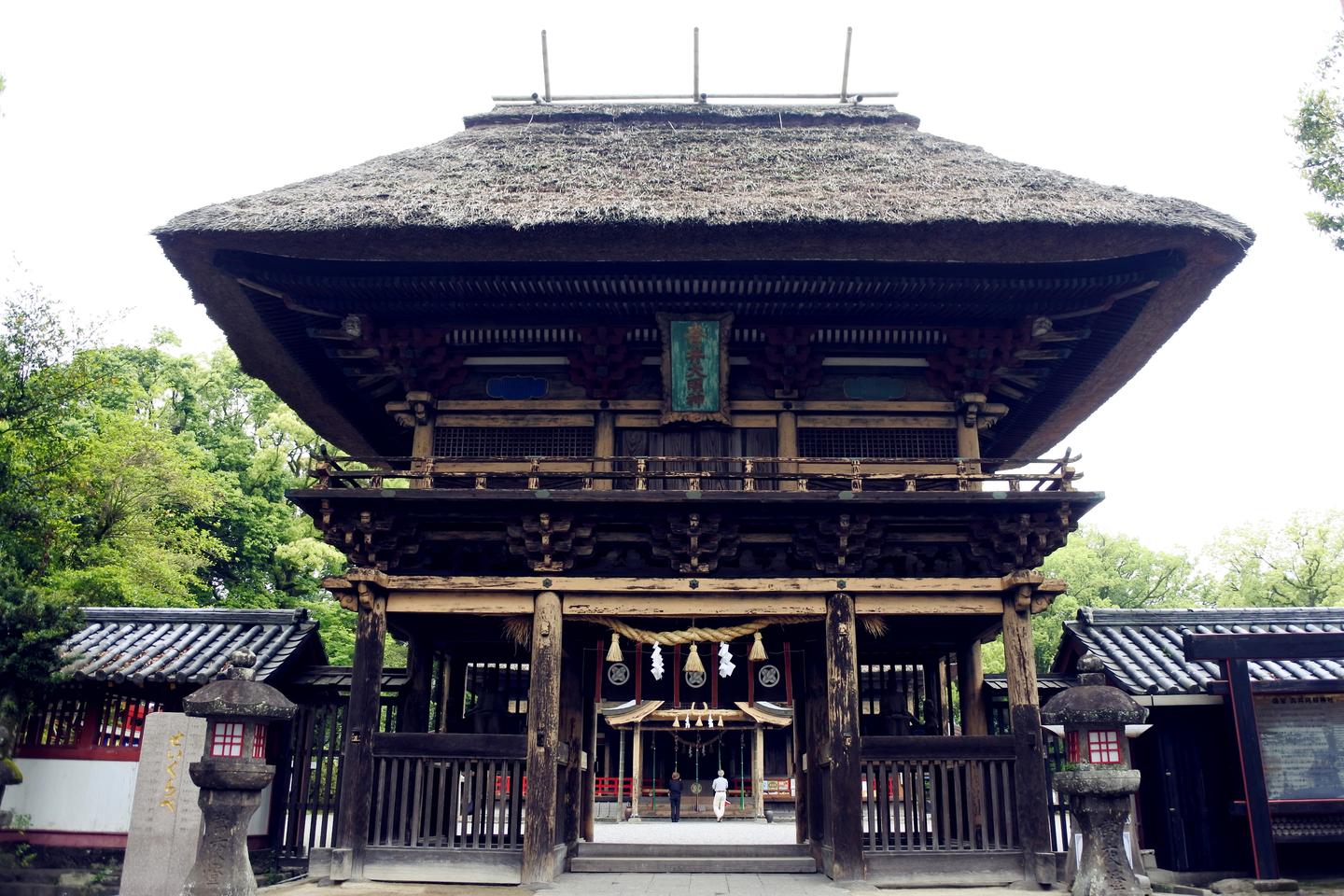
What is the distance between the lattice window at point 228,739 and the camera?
877 cm

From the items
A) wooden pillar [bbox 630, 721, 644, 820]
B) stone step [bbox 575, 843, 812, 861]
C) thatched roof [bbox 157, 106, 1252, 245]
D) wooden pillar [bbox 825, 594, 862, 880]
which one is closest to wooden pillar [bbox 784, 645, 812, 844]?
stone step [bbox 575, 843, 812, 861]

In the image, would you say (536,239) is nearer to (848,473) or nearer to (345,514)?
(345,514)

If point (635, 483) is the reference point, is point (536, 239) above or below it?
above

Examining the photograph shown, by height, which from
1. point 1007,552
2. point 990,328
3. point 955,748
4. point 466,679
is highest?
point 990,328

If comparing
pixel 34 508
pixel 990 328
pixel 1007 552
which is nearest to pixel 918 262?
pixel 990 328

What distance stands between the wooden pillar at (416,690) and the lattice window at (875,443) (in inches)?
236

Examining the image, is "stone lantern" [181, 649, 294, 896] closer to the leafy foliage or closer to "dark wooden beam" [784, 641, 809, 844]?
the leafy foliage

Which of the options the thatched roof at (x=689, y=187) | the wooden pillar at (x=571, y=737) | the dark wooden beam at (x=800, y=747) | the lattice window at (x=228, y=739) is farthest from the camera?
the dark wooden beam at (x=800, y=747)

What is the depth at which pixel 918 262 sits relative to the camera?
35.2 feet

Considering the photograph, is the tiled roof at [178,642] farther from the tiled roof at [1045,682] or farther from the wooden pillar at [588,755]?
the tiled roof at [1045,682]

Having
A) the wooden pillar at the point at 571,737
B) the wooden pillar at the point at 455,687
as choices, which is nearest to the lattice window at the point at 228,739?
the wooden pillar at the point at 571,737

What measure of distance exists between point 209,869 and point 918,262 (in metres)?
9.71

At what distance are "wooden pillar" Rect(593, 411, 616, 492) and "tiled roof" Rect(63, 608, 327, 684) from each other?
4.97m

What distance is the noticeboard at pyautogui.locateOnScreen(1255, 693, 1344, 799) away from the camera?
1043 cm
